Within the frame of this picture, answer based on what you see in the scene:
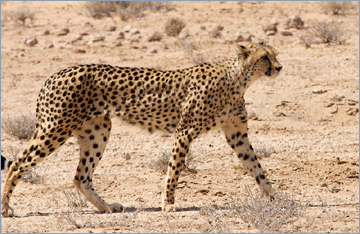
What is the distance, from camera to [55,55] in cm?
1395

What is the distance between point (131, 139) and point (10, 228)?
12.1 ft

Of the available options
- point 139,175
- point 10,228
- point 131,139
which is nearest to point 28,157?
point 10,228

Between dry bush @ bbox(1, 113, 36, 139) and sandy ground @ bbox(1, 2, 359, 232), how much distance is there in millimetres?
133

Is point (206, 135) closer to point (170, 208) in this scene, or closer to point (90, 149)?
point (90, 149)

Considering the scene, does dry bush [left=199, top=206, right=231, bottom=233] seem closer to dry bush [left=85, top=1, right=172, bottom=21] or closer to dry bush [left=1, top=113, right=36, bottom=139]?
dry bush [left=1, top=113, right=36, bottom=139]

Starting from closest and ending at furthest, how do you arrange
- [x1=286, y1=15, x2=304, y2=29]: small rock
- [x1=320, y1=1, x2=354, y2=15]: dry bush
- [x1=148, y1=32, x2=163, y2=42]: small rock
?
[x1=148, y1=32, x2=163, y2=42]: small rock, [x1=286, y1=15, x2=304, y2=29]: small rock, [x1=320, y1=1, x2=354, y2=15]: dry bush

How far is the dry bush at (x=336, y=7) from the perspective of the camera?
52.9 ft

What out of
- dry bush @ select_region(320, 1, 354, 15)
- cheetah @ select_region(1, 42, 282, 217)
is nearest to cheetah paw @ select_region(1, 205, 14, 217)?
cheetah @ select_region(1, 42, 282, 217)

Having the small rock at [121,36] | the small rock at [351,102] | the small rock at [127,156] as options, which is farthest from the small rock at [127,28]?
the small rock at [127,156]

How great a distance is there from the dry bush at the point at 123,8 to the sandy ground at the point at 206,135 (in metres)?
0.20

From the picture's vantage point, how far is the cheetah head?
6.86 metres

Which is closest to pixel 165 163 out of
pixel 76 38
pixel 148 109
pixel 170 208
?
pixel 148 109

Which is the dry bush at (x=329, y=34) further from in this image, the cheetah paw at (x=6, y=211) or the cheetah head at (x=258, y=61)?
the cheetah paw at (x=6, y=211)

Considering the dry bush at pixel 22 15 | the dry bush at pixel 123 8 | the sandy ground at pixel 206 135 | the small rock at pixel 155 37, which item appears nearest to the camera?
the sandy ground at pixel 206 135
